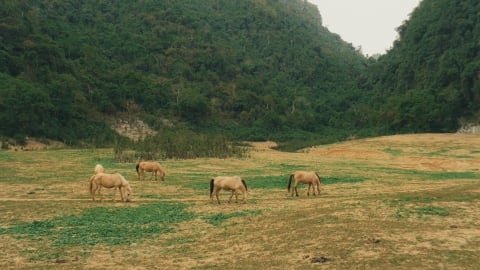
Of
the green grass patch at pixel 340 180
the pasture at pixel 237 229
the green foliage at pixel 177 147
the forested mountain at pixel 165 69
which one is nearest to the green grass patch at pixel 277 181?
the green grass patch at pixel 340 180

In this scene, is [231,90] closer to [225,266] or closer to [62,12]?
[62,12]

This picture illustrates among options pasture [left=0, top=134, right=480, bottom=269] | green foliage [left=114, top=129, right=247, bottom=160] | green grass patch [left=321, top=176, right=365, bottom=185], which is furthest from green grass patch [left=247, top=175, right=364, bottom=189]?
green foliage [left=114, top=129, right=247, bottom=160]

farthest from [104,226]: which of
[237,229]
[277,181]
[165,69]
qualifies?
[165,69]

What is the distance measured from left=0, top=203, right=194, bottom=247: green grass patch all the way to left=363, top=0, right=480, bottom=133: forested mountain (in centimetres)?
7239

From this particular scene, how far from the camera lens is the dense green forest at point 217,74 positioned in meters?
78.0

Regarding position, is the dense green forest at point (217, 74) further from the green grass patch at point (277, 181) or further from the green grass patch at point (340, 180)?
the green grass patch at point (340, 180)

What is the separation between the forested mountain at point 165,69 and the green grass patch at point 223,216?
54370 mm

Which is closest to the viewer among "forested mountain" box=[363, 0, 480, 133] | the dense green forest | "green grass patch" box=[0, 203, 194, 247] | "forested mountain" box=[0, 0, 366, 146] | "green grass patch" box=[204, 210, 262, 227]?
"green grass patch" box=[0, 203, 194, 247]

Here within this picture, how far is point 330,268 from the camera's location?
1114 cm

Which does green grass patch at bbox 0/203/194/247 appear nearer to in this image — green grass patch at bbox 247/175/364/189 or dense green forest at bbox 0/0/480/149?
green grass patch at bbox 247/175/364/189

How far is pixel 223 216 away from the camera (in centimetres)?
1777

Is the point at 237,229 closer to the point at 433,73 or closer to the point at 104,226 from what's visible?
the point at 104,226

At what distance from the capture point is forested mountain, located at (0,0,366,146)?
75.8 meters

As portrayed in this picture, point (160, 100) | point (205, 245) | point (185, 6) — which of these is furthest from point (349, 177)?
point (185, 6)
